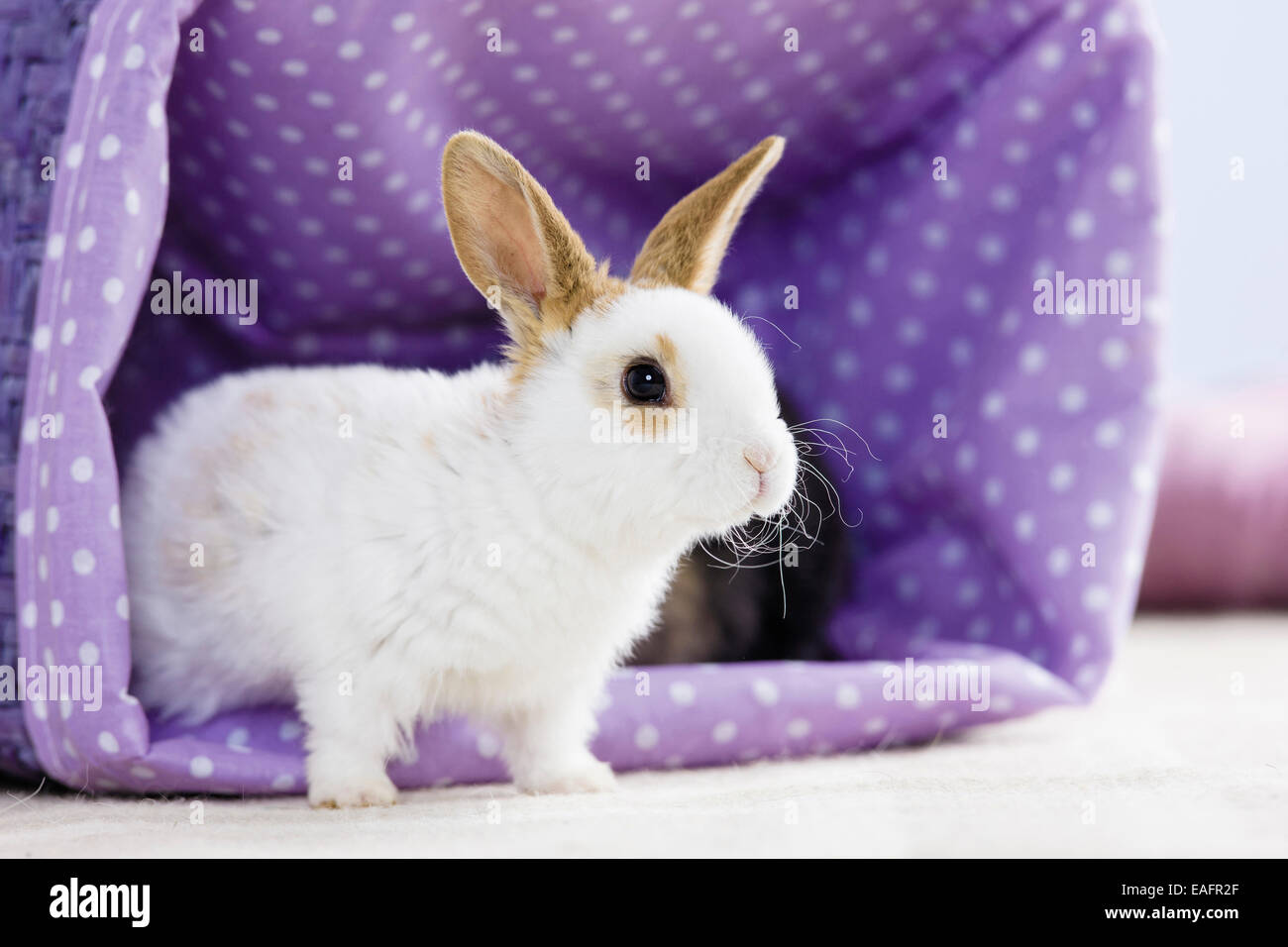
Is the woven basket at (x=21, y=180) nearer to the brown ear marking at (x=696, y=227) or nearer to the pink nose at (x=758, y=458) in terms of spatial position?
the brown ear marking at (x=696, y=227)

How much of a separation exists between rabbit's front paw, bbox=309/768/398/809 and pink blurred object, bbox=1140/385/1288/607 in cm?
175

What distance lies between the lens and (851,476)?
1947mm

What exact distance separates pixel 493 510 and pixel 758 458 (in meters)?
0.26

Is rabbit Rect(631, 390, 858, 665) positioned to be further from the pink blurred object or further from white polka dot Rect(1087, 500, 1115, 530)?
the pink blurred object

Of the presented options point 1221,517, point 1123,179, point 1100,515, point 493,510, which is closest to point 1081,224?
point 1123,179

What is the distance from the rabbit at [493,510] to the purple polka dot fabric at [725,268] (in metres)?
0.08

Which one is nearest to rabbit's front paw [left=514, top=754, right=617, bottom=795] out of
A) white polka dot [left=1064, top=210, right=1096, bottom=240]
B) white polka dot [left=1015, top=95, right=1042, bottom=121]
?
white polka dot [left=1064, top=210, right=1096, bottom=240]

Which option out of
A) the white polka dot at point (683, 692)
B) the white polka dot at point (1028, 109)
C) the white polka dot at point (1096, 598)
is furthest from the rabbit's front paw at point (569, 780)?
the white polka dot at point (1028, 109)

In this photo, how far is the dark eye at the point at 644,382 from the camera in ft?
3.67

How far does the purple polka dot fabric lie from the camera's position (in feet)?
4.01

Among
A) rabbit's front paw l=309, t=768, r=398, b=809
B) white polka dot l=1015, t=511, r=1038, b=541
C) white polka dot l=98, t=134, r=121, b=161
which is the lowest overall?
rabbit's front paw l=309, t=768, r=398, b=809

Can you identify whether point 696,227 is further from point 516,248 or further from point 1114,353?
point 1114,353

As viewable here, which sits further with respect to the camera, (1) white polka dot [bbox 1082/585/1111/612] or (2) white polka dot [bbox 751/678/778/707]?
(1) white polka dot [bbox 1082/585/1111/612]
